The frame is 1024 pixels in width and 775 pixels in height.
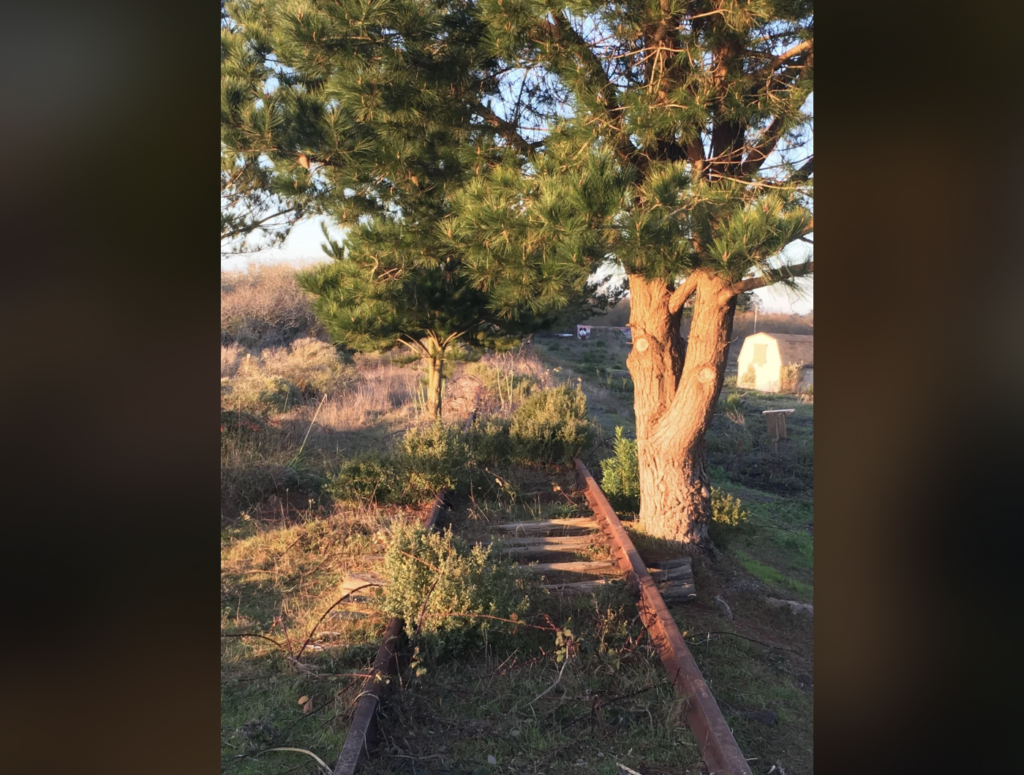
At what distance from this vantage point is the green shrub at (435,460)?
7504 mm

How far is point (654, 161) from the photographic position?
14.5ft

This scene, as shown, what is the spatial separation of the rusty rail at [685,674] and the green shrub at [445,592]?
761mm

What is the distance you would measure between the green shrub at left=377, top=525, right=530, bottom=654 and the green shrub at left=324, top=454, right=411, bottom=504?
8.93 feet

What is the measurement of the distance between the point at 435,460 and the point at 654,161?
14.0 ft

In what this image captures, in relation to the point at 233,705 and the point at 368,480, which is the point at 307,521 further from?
the point at 233,705

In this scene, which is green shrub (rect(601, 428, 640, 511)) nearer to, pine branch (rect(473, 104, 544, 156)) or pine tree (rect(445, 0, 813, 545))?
pine tree (rect(445, 0, 813, 545))

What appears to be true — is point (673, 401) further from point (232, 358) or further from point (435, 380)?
point (232, 358)

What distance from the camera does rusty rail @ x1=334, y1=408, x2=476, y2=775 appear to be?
2808 millimetres

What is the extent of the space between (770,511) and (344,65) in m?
6.83

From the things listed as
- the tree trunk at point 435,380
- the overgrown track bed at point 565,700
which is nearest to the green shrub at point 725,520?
the overgrown track bed at point 565,700

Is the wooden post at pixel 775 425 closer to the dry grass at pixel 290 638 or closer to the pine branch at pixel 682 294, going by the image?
the pine branch at pixel 682 294

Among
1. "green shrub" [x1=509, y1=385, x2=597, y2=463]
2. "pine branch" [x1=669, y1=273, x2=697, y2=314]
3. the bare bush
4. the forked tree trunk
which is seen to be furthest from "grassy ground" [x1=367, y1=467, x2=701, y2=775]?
the bare bush

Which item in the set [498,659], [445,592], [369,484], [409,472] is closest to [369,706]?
[445,592]

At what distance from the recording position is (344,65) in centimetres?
459
